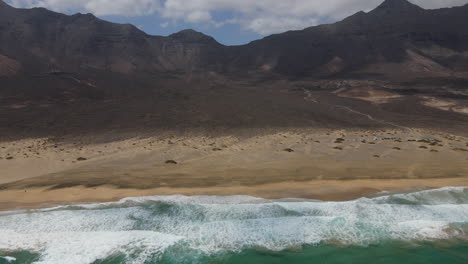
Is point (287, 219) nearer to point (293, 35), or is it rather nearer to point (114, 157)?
point (114, 157)

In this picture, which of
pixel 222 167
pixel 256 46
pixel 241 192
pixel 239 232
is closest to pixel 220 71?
pixel 256 46

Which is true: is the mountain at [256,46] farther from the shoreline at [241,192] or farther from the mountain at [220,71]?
the shoreline at [241,192]

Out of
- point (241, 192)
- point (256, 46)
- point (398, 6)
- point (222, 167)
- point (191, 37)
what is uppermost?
point (398, 6)

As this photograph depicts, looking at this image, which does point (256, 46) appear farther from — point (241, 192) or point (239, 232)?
point (239, 232)

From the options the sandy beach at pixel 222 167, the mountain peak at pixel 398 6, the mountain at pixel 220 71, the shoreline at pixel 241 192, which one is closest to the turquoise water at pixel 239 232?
the shoreline at pixel 241 192

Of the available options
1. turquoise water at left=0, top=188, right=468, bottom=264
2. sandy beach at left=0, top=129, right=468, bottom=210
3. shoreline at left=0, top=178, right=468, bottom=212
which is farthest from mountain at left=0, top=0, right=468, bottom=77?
turquoise water at left=0, top=188, right=468, bottom=264

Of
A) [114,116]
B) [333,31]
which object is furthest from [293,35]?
[114,116]
